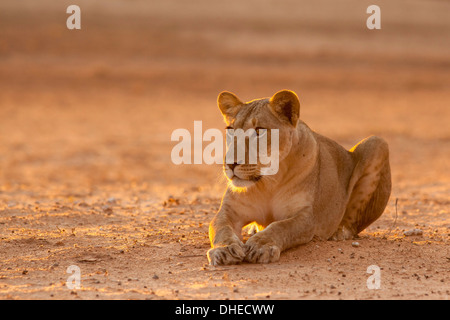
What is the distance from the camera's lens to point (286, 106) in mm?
6852

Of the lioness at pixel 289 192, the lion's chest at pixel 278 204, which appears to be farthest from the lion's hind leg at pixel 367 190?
the lion's chest at pixel 278 204

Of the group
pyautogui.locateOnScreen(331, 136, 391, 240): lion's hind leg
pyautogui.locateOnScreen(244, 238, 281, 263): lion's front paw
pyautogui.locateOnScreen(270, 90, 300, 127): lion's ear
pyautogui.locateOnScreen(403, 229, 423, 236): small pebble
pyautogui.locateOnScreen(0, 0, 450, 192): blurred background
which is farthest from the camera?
pyautogui.locateOnScreen(0, 0, 450, 192): blurred background

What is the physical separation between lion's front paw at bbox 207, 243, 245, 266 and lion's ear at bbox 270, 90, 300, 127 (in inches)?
52.8

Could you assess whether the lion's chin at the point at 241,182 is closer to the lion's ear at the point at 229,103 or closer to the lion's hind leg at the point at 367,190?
the lion's ear at the point at 229,103

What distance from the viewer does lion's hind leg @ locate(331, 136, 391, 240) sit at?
26.0ft

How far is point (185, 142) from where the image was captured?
19031mm

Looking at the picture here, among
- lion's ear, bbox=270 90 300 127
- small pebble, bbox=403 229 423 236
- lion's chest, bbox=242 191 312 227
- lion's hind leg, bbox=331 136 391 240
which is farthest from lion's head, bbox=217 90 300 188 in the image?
small pebble, bbox=403 229 423 236

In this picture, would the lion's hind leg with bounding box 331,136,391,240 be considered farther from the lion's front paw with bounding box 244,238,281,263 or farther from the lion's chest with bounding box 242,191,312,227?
the lion's front paw with bounding box 244,238,281,263

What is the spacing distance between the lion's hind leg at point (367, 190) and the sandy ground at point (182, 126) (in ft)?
0.94

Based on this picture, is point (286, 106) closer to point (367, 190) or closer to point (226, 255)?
point (226, 255)

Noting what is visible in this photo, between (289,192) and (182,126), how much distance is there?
14576 millimetres

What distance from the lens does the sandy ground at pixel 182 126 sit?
20.6ft

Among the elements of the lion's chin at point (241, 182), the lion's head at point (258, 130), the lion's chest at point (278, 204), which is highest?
the lion's head at point (258, 130)

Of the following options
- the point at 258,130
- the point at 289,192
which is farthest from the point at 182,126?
the point at 258,130
